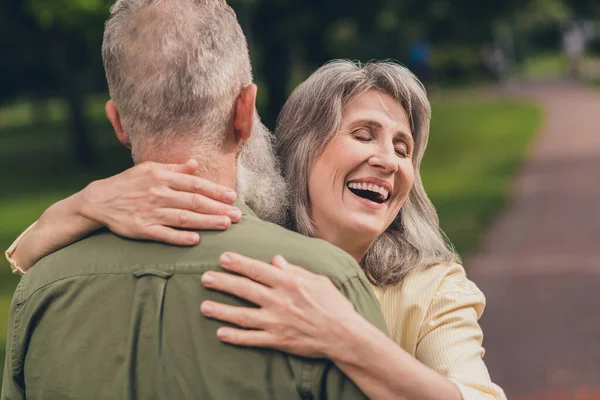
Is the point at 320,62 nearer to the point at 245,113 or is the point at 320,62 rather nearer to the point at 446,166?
the point at 446,166

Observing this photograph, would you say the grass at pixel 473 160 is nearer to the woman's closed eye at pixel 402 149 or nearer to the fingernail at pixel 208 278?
the woman's closed eye at pixel 402 149

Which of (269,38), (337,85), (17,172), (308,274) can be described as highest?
(337,85)

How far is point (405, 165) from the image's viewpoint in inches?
112

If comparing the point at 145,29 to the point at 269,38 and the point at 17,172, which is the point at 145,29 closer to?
the point at 269,38

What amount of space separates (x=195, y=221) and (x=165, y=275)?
0.13 m

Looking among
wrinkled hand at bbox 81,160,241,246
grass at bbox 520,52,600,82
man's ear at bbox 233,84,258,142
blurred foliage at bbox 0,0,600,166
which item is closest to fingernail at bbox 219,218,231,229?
wrinkled hand at bbox 81,160,241,246

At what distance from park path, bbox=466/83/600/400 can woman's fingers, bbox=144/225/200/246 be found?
4.81 meters

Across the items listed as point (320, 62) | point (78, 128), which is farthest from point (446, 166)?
point (78, 128)

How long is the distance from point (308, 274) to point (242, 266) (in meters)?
0.13

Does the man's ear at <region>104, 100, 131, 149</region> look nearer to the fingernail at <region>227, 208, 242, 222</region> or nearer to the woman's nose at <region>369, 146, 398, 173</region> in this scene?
the fingernail at <region>227, 208, 242, 222</region>

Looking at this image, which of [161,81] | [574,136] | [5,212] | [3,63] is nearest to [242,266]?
[161,81]

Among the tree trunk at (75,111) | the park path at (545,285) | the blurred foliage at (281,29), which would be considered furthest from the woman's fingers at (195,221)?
the tree trunk at (75,111)

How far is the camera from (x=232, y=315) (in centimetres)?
201

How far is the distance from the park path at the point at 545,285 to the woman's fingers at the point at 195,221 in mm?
4793
